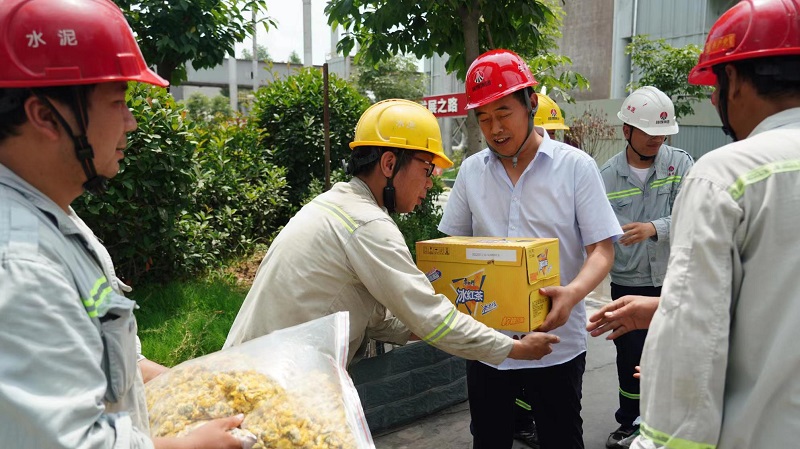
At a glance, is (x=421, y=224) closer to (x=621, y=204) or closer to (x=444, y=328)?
(x=621, y=204)

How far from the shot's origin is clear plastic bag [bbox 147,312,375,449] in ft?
5.58

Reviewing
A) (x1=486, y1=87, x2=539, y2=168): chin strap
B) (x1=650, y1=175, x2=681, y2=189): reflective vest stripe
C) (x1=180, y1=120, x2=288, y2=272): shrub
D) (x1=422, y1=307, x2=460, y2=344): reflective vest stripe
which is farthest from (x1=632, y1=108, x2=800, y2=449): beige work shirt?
(x1=180, y1=120, x2=288, y2=272): shrub

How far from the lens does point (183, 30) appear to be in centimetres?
632

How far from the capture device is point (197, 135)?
18.4ft

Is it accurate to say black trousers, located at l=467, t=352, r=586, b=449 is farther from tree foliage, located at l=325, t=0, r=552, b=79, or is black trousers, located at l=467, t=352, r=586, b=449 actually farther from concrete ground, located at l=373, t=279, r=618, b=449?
tree foliage, located at l=325, t=0, r=552, b=79

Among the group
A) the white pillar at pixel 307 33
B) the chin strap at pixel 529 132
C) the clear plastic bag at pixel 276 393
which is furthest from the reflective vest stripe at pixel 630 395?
the white pillar at pixel 307 33

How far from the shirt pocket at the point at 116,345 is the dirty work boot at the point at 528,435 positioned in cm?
Result: 316

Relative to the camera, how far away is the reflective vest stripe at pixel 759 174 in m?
1.31

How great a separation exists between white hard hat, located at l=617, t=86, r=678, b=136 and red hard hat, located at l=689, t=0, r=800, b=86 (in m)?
2.80

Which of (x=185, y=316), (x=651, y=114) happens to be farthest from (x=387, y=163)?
(x=185, y=316)

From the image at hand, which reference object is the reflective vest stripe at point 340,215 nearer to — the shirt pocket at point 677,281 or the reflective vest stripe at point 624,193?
the shirt pocket at point 677,281

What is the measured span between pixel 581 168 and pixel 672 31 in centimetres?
2311

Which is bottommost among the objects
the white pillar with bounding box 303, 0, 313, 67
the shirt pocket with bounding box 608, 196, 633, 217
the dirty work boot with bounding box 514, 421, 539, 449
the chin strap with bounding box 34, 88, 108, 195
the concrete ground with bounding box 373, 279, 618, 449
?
the concrete ground with bounding box 373, 279, 618, 449

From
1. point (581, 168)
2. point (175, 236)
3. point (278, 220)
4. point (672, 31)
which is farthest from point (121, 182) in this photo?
point (672, 31)
